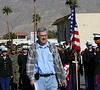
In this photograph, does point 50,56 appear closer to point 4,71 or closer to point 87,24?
point 4,71

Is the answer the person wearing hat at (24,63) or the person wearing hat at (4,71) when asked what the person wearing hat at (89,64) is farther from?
the person wearing hat at (4,71)

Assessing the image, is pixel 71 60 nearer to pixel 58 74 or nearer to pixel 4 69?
pixel 4 69

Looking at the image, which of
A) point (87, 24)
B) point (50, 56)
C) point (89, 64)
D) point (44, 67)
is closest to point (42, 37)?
point (50, 56)

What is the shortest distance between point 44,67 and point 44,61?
12cm

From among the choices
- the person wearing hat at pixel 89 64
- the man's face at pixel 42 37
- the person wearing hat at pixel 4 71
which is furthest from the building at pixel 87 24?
the man's face at pixel 42 37

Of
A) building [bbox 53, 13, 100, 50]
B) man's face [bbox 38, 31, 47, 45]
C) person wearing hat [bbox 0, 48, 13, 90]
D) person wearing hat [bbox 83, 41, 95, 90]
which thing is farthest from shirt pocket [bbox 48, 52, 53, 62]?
building [bbox 53, 13, 100, 50]

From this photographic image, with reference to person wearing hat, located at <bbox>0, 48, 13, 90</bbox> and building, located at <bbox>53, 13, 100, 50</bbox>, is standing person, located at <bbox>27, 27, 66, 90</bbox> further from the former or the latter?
building, located at <bbox>53, 13, 100, 50</bbox>

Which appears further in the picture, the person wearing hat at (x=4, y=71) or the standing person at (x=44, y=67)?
the person wearing hat at (x=4, y=71)

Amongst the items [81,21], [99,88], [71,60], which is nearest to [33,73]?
[99,88]

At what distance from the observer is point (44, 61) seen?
219 inches

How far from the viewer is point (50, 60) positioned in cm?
561

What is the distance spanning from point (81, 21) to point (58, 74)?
3614 cm

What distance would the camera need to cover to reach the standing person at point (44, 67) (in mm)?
5559

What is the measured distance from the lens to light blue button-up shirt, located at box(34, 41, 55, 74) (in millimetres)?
5551
